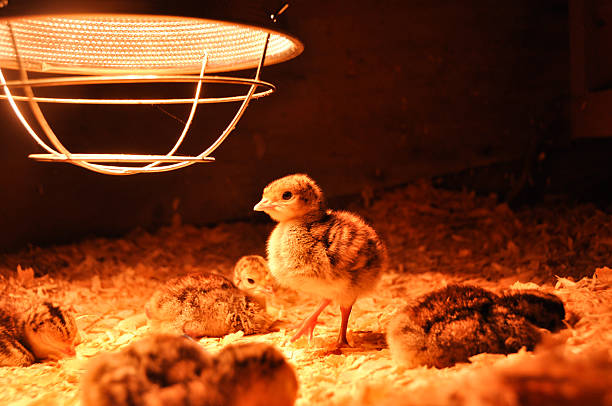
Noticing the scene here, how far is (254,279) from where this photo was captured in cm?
302

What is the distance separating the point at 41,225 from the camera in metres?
4.38

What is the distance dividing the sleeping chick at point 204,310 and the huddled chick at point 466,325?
939 mm

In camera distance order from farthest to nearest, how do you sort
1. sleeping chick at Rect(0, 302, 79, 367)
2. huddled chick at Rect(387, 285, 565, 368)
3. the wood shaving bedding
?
sleeping chick at Rect(0, 302, 79, 367)
huddled chick at Rect(387, 285, 565, 368)
the wood shaving bedding

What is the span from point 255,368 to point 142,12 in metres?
1.01

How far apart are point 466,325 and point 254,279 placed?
1300 millimetres

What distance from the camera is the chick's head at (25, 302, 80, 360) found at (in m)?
2.52

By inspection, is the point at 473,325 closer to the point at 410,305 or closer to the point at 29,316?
the point at 410,305

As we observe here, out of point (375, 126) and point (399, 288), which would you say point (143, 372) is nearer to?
point (399, 288)

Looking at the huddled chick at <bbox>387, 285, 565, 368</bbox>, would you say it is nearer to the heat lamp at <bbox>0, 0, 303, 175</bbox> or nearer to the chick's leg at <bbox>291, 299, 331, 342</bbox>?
the chick's leg at <bbox>291, 299, 331, 342</bbox>

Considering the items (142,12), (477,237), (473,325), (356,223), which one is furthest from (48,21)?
(477,237)

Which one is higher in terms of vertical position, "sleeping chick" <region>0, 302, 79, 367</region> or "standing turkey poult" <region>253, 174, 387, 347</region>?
"standing turkey poult" <region>253, 174, 387, 347</region>

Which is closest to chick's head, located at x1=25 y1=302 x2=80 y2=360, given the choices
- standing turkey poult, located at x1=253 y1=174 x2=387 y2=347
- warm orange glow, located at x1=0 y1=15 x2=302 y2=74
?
standing turkey poult, located at x1=253 y1=174 x2=387 y2=347

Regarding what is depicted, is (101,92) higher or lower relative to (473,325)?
higher

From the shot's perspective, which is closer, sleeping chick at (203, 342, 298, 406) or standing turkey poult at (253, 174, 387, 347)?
sleeping chick at (203, 342, 298, 406)
